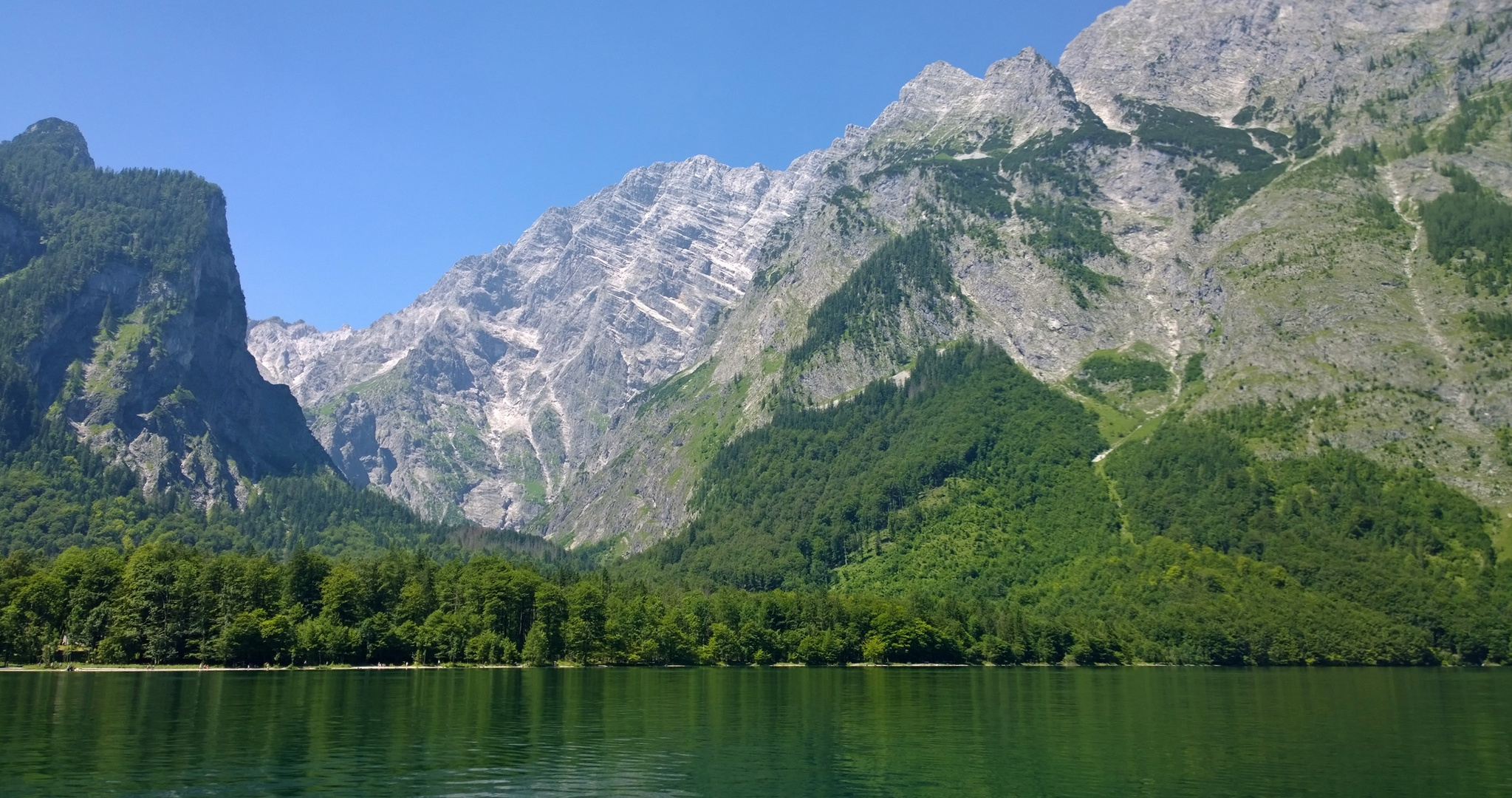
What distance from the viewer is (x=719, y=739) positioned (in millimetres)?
75250

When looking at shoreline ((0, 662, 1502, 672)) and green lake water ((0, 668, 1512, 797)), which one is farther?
shoreline ((0, 662, 1502, 672))

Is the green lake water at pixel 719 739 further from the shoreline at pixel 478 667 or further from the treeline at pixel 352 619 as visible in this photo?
the treeline at pixel 352 619

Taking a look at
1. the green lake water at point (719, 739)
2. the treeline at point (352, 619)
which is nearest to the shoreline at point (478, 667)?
the treeline at point (352, 619)

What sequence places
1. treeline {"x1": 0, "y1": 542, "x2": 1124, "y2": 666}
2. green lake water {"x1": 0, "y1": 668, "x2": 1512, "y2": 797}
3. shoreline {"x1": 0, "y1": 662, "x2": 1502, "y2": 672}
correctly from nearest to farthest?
green lake water {"x1": 0, "y1": 668, "x2": 1512, "y2": 797}
shoreline {"x1": 0, "y1": 662, "x2": 1502, "y2": 672}
treeline {"x1": 0, "y1": 542, "x2": 1124, "y2": 666}

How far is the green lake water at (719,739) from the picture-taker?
55.2 metres

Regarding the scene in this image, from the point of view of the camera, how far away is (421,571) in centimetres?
18400

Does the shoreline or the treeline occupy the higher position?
the treeline

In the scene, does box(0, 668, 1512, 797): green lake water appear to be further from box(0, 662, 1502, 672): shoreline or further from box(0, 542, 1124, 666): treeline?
box(0, 542, 1124, 666): treeline

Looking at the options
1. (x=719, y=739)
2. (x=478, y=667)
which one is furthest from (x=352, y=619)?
(x=719, y=739)

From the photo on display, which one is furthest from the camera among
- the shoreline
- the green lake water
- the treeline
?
the treeline

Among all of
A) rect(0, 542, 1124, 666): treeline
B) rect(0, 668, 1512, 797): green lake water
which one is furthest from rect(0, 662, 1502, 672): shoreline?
rect(0, 668, 1512, 797): green lake water

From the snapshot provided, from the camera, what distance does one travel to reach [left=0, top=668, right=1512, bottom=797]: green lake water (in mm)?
55219

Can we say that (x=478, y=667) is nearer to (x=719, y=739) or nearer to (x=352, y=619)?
(x=352, y=619)

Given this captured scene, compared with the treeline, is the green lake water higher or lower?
lower
